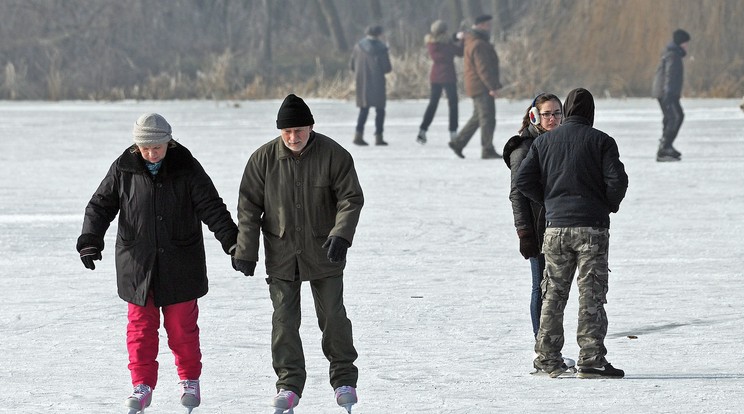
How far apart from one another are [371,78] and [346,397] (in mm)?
15296

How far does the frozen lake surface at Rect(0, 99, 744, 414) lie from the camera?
588 centimetres

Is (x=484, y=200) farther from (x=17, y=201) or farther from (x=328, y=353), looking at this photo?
(x=328, y=353)

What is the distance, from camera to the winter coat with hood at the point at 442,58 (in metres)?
20.2

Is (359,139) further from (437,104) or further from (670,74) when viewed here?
(670,74)

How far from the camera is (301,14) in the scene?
62562 mm

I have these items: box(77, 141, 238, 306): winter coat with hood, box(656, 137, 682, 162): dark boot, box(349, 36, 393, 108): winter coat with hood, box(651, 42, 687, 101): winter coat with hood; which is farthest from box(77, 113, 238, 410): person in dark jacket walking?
box(349, 36, 393, 108): winter coat with hood

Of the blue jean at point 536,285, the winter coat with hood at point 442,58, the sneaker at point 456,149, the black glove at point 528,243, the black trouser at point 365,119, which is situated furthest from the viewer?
the winter coat with hood at point 442,58

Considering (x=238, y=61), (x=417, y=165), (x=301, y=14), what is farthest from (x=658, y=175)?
(x=301, y=14)

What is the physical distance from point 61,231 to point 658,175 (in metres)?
6.50

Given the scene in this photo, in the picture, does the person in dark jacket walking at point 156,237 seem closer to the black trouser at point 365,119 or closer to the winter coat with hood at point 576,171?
the winter coat with hood at point 576,171

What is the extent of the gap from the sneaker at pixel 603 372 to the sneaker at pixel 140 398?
5.54 ft

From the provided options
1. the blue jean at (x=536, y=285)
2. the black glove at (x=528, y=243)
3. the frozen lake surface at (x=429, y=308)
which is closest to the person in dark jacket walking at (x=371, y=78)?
the frozen lake surface at (x=429, y=308)

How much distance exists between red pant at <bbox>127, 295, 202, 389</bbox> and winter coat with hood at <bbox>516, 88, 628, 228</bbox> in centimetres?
141

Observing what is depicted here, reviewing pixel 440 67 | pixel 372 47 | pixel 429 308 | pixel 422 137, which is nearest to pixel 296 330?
pixel 429 308
